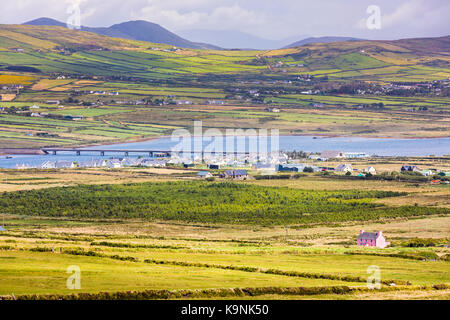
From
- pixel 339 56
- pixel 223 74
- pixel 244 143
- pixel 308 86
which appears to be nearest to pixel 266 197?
Result: pixel 244 143

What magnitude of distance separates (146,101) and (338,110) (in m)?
31.7

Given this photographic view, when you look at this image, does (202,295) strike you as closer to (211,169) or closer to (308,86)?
(211,169)

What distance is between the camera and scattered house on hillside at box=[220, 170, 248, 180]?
64062mm

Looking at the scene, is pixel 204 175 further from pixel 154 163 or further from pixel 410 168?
pixel 410 168

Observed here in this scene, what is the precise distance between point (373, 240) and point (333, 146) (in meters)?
63.5

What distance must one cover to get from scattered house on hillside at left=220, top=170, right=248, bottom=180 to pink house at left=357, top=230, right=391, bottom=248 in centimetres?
3095

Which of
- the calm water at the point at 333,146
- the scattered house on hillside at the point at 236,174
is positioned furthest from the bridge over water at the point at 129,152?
the scattered house on hillside at the point at 236,174

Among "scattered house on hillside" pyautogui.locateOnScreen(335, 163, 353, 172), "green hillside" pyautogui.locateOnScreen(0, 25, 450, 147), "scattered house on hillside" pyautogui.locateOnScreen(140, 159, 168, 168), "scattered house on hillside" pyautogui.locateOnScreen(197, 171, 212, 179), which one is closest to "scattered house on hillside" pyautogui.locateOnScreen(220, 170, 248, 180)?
"scattered house on hillside" pyautogui.locateOnScreen(197, 171, 212, 179)

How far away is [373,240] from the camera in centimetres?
3269

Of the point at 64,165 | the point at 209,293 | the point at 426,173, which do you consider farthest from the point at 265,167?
the point at 209,293

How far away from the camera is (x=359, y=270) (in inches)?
948

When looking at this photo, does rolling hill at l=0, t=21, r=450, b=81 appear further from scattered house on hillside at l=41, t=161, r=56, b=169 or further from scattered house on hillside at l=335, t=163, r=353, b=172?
scattered house on hillside at l=335, t=163, r=353, b=172

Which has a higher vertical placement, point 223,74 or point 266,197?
point 223,74
